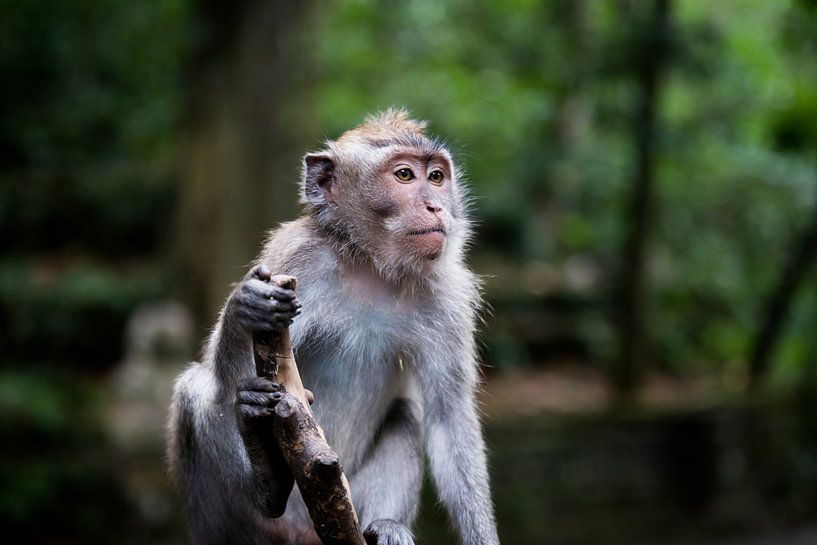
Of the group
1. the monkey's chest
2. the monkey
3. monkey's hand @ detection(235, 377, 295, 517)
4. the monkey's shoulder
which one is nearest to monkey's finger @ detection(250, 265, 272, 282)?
monkey's hand @ detection(235, 377, 295, 517)

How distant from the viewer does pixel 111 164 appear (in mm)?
14500

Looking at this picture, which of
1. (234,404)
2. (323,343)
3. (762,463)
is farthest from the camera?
(762,463)

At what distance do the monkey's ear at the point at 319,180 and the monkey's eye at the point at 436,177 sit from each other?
452mm

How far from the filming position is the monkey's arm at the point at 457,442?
4.39 meters

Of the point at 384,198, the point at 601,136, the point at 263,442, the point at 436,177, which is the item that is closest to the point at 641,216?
the point at 601,136

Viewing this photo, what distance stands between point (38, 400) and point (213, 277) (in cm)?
242

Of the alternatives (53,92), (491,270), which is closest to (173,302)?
(53,92)

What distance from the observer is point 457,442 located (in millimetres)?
4496

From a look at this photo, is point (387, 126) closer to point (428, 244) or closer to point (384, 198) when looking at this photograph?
point (384, 198)

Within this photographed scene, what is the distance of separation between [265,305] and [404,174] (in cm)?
113

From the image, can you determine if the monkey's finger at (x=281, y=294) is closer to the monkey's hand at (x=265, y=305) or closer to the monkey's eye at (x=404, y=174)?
the monkey's hand at (x=265, y=305)

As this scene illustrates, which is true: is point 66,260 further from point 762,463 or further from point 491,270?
point 762,463

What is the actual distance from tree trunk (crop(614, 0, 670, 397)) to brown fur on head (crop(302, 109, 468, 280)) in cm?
650

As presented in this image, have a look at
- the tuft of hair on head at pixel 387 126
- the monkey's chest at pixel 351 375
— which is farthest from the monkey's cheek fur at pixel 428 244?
the tuft of hair on head at pixel 387 126
